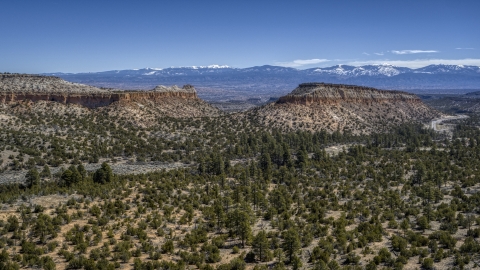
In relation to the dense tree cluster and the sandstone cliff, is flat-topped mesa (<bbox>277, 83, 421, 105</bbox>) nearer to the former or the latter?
the sandstone cliff

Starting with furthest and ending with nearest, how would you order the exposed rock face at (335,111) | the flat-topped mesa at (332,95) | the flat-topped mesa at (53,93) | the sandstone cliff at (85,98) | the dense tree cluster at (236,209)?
the flat-topped mesa at (332,95)
the exposed rock face at (335,111)
the sandstone cliff at (85,98)
the flat-topped mesa at (53,93)
the dense tree cluster at (236,209)

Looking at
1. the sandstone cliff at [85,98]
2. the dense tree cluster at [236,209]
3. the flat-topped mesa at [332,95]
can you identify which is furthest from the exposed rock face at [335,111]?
the dense tree cluster at [236,209]

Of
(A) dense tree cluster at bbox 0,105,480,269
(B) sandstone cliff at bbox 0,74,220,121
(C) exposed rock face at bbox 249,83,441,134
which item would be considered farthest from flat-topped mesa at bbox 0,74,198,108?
(C) exposed rock face at bbox 249,83,441,134

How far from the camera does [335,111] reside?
10956cm

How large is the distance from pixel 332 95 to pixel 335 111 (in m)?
7.77

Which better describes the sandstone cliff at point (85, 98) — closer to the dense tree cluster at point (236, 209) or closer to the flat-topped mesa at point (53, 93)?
the flat-topped mesa at point (53, 93)

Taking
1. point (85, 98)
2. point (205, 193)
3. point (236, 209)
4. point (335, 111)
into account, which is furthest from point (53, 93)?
point (335, 111)

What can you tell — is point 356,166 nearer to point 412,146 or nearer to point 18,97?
point 412,146

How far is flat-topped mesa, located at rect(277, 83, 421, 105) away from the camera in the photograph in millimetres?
109625

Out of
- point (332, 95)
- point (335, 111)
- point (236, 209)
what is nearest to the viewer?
point (236, 209)

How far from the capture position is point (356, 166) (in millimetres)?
61219

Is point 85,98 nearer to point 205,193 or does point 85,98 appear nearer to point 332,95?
point 205,193

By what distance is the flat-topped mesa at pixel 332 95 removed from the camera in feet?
360

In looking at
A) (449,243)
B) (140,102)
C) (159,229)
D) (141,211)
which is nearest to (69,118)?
(140,102)
